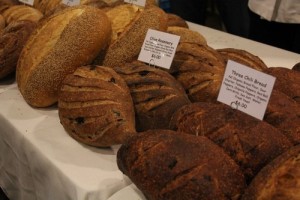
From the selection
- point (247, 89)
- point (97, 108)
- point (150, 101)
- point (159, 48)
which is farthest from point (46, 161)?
point (247, 89)

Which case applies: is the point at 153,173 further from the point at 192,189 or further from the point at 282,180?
the point at 282,180

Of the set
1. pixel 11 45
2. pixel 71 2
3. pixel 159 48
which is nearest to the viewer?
pixel 159 48

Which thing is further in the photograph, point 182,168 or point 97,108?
point 97,108

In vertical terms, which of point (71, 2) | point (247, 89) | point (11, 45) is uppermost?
point (247, 89)

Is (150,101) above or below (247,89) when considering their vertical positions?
below

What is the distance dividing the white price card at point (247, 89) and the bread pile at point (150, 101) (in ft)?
0.06

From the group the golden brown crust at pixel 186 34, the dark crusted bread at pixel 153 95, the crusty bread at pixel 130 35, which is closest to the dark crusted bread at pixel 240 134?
the dark crusted bread at pixel 153 95

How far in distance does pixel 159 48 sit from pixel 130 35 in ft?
0.46

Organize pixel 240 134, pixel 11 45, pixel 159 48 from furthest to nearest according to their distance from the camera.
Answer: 1. pixel 11 45
2. pixel 159 48
3. pixel 240 134

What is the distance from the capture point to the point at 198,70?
112 cm

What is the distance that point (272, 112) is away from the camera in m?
0.91

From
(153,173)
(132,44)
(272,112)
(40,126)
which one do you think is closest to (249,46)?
(132,44)

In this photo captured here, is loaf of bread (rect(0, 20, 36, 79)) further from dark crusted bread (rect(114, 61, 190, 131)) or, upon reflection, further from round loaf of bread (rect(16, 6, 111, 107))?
dark crusted bread (rect(114, 61, 190, 131))

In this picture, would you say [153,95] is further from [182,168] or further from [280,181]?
[280,181]
